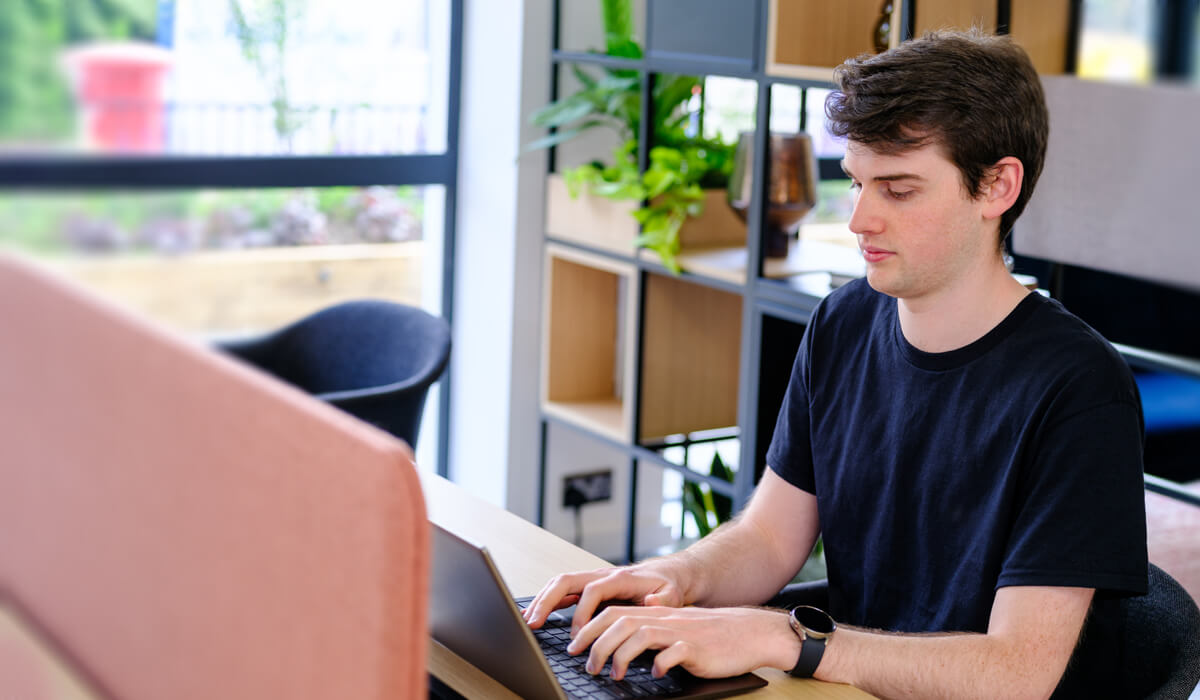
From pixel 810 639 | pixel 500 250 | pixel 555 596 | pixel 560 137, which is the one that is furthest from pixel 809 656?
pixel 500 250

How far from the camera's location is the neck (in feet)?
4.59

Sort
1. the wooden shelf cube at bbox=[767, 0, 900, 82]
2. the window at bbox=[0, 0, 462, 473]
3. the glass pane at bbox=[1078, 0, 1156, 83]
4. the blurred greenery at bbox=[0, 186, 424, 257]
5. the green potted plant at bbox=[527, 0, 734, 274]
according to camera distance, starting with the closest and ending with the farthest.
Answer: the blurred greenery at bbox=[0, 186, 424, 257] → the glass pane at bbox=[1078, 0, 1156, 83] → the wooden shelf cube at bbox=[767, 0, 900, 82] → the green potted plant at bbox=[527, 0, 734, 274] → the window at bbox=[0, 0, 462, 473]

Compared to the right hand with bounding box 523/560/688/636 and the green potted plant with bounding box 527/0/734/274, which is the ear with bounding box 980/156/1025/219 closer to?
the right hand with bounding box 523/560/688/636

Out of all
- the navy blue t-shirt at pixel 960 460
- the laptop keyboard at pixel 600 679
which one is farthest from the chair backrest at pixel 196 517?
the navy blue t-shirt at pixel 960 460

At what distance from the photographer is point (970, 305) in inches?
55.2

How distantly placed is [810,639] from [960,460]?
331 mm

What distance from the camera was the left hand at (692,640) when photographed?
1.11m

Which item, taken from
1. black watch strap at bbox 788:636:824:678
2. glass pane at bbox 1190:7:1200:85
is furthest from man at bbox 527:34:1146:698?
glass pane at bbox 1190:7:1200:85

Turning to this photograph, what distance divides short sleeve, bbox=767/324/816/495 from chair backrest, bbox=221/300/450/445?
902mm

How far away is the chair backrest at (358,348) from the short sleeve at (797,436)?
0.90 metres

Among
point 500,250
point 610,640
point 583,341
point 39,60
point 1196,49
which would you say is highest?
point 1196,49

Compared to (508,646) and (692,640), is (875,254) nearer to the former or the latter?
(692,640)

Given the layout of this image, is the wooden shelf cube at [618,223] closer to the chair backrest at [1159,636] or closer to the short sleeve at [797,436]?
the short sleeve at [797,436]

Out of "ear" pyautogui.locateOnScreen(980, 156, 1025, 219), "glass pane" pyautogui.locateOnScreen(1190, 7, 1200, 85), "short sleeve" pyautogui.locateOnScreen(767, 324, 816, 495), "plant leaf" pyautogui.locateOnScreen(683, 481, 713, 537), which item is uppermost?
"glass pane" pyautogui.locateOnScreen(1190, 7, 1200, 85)
